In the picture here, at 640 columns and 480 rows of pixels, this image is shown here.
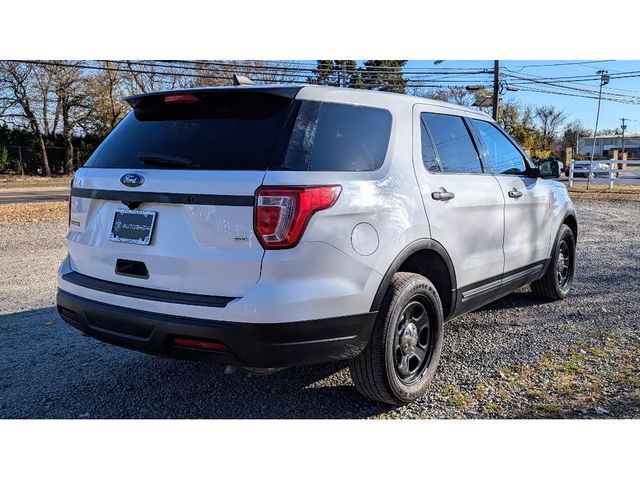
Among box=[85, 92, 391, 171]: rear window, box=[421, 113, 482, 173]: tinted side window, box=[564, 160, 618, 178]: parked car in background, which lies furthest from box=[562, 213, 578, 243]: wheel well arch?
box=[564, 160, 618, 178]: parked car in background

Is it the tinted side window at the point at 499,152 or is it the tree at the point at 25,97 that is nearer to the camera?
the tinted side window at the point at 499,152

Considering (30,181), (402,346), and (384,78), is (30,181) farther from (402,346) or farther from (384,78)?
(402,346)

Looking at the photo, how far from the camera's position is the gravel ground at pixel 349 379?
303cm

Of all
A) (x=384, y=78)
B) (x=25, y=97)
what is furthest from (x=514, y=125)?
(x=25, y=97)

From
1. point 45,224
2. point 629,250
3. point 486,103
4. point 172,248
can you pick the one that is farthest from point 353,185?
point 486,103

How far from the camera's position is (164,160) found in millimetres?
2674

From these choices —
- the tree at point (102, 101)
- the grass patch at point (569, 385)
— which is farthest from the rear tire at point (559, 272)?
the tree at point (102, 101)

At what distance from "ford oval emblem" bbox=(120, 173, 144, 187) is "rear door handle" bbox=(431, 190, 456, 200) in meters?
1.76

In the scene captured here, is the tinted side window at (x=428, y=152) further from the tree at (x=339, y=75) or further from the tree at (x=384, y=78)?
the tree at (x=384, y=78)

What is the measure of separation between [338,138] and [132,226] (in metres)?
1.20

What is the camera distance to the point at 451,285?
3424 mm

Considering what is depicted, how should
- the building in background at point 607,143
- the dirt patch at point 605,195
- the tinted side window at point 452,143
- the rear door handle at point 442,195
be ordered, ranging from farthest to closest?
the building in background at point 607,143, the dirt patch at point 605,195, the tinted side window at point 452,143, the rear door handle at point 442,195

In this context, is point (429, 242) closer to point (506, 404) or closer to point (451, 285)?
point (451, 285)

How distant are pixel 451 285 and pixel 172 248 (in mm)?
1888
